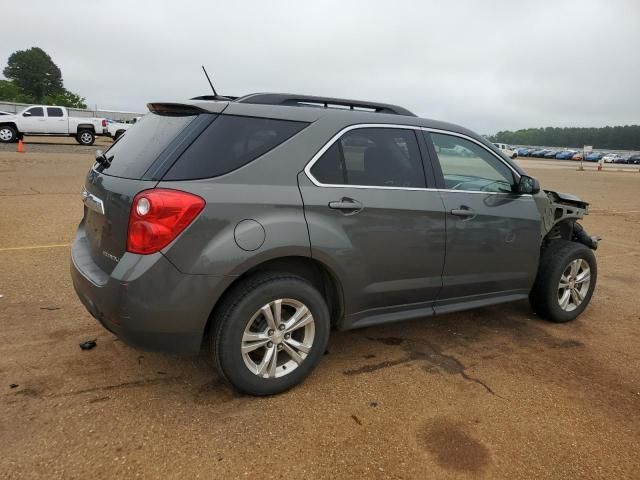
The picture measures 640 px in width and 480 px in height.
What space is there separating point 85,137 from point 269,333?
81.7 ft

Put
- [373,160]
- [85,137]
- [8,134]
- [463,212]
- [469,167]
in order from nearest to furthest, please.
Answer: [373,160], [463,212], [469,167], [8,134], [85,137]

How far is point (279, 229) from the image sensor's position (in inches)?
112

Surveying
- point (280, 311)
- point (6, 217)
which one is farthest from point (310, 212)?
point (6, 217)

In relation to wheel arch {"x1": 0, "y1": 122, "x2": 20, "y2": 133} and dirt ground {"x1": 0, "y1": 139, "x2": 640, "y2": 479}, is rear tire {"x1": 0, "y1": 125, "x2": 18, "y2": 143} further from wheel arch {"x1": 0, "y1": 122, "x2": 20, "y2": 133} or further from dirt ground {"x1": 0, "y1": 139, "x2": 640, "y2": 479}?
dirt ground {"x1": 0, "y1": 139, "x2": 640, "y2": 479}

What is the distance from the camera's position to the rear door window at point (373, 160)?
3.13 meters

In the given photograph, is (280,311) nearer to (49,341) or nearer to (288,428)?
(288,428)

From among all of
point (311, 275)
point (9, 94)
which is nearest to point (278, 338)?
point (311, 275)

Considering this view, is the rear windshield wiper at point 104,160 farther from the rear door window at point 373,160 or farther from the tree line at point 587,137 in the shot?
the tree line at point 587,137

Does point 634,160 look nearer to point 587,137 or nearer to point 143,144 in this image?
point 587,137

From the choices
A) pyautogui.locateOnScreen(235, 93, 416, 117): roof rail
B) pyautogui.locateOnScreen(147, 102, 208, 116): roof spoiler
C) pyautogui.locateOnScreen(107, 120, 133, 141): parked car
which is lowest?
pyautogui.locateOnScreen(107, 120, 133, 141): parked car

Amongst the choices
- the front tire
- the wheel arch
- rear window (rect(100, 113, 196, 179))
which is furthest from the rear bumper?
the wheel arch

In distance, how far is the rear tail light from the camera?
2.60 meters

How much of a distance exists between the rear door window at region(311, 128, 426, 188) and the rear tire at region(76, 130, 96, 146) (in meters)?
24.2

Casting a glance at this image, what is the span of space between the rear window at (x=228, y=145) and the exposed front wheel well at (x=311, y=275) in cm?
59
